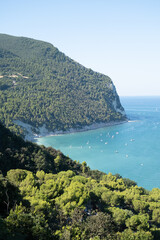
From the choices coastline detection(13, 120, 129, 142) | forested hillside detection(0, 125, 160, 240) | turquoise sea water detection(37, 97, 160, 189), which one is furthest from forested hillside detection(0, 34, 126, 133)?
forested hillside detection(0, 125, 160, 240)

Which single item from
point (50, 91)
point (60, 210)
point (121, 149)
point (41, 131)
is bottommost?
point (121, 149)

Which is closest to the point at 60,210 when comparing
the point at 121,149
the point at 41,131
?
the point at 121,149

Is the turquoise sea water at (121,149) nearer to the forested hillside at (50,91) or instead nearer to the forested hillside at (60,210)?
the forested hillside at (50,91)

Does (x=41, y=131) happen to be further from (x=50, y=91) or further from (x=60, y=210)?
(x=60, y=210)

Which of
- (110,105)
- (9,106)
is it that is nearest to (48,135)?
(9,106)

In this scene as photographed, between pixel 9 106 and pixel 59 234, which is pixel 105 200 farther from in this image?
pixel 9 106

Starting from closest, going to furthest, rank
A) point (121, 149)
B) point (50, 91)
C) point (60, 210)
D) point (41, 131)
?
1. point (60, 210)
2. point (121, 149)
3. point (41, 131)
4. point (50, 91)
